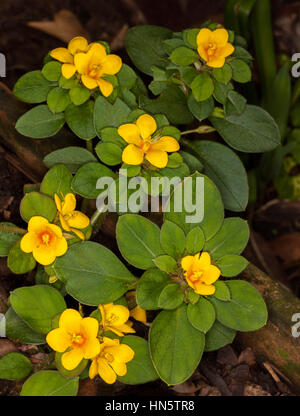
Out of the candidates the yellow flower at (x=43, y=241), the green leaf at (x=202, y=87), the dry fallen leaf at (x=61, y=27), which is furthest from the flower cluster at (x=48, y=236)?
the dry fallen leaf at (x=61, y=27)

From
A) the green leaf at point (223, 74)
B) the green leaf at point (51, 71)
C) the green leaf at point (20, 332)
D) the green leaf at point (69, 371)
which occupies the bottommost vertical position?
the green leaf at point (20, 332)

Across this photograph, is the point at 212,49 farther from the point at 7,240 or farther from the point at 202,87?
the point at 7,240

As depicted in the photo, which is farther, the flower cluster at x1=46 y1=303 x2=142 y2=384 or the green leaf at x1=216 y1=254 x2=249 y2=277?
the green leaf at x1=216 y1=254 x2=249 y2=277

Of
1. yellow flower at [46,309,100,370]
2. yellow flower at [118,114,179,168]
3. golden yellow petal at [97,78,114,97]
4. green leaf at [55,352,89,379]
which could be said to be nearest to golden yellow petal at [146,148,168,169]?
yellow flower at [118,114,179,168]

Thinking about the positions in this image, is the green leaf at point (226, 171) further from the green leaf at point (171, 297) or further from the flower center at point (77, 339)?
the flower center at point (77, 339)

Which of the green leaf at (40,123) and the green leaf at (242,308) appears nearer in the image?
the green leaf at (242,308)

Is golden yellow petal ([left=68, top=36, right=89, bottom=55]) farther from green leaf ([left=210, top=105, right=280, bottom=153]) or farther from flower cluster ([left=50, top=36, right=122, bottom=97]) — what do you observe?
green leaf ([left=210, top=105, right=280, bottom=153])
